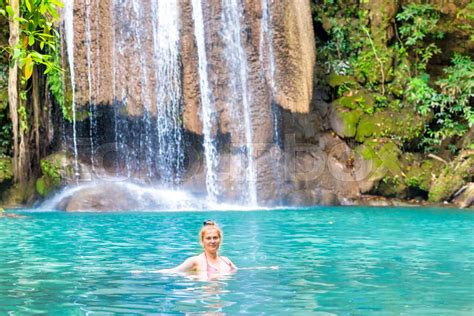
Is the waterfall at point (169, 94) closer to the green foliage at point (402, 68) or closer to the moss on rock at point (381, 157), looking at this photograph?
the green foliage at point (402, 68)

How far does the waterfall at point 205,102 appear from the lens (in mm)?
19703

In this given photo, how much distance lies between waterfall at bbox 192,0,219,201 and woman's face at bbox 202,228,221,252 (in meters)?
12.4

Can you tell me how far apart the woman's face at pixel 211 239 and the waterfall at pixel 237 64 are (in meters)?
12.7

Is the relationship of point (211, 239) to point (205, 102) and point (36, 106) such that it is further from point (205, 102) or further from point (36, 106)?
point (36, 106)

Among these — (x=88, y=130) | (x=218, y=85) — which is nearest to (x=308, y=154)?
(x=218, y=85)

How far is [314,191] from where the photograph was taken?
19734mm

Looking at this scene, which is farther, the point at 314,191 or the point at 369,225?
the point at 314,191

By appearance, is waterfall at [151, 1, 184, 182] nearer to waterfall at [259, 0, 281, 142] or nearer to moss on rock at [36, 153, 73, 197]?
waterfall at [259, 0, 281, 142]

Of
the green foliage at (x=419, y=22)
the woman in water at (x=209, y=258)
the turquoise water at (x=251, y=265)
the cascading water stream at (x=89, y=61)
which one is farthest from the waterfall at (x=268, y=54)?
the woman in water at (x=209, y=258)

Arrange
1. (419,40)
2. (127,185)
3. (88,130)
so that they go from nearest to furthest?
(127,185) → (88,130) → (419,40)

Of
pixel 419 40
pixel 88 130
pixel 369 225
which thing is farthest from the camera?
pixel 419 40

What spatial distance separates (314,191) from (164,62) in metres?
4.98

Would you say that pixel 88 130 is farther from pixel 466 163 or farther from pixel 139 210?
pixel 466 163

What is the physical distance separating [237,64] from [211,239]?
1357cm
